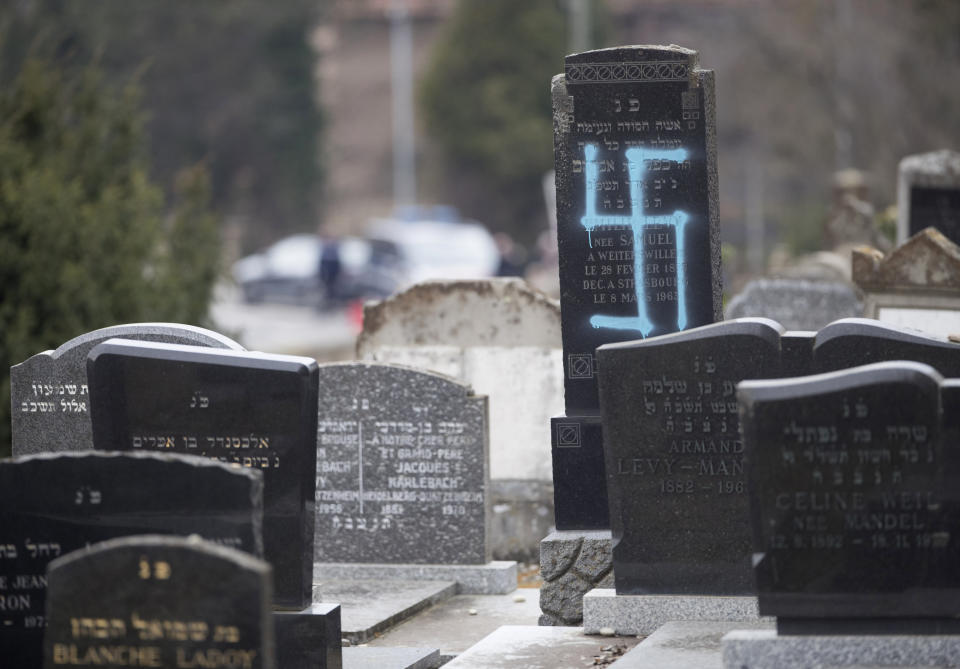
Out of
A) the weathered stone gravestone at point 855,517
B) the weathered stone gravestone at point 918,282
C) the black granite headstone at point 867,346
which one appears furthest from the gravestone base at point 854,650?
the weathered stone gravestone at point 918,282

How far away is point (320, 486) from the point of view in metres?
8.89

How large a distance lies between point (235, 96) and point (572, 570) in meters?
44.1

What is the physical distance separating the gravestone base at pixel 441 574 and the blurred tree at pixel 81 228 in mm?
4075

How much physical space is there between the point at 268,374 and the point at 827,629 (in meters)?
2.20

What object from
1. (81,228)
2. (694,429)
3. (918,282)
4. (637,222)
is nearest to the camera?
(694,429)

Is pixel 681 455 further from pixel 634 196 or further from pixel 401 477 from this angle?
pixel 401 477

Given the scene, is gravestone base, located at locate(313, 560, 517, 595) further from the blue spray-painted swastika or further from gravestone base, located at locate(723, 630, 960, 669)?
gravestone base, located at locate(723, 630, 960, 669)

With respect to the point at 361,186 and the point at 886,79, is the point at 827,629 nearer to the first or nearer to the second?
the point at 886,79

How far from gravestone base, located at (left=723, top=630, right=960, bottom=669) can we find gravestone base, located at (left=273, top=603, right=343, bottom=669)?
1.58m

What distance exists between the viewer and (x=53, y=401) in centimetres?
808

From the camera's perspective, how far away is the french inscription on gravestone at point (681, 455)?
609cm

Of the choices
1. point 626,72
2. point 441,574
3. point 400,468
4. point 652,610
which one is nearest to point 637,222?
point 626,72

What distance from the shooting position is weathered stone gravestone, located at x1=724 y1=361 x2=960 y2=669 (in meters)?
5.04

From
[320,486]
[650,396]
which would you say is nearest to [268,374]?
[650,396]
